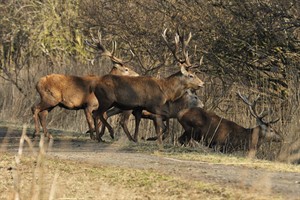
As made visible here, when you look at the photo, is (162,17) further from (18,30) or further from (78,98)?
(18,30)

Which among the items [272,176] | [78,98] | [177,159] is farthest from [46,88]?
[272,176]

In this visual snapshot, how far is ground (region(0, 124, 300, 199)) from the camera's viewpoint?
879cm

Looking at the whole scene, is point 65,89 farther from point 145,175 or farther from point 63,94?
point 145,175

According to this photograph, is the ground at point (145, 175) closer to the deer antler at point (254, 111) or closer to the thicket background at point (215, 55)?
the deer antler at point (254, 111)

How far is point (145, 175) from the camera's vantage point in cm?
1017

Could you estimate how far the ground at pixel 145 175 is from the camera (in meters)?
8.79

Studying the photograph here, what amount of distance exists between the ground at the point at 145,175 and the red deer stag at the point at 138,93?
9.14 feet

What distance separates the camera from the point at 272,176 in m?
10.2

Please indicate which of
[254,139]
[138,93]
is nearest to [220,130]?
[254,139]

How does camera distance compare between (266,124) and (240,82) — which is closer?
(266,124)

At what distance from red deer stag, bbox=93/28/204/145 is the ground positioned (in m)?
2.79

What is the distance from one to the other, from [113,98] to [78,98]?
1194 mm

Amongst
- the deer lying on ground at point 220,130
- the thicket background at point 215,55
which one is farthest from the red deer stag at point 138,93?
the thicket background at point 215,55

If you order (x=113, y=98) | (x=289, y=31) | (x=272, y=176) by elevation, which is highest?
(x=289, y=31)
